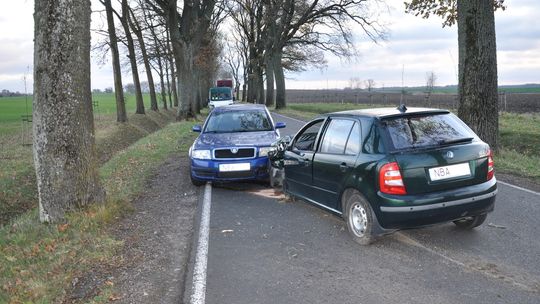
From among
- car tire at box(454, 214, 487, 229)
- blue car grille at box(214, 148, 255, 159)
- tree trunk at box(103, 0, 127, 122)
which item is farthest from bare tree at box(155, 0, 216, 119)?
car tire at box(454, 214, 487, 229)

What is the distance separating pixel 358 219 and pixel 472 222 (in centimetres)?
151

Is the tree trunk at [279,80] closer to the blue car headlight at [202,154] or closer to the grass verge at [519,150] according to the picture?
the grass verge at [519,150]

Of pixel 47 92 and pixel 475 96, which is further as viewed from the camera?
pixel 475 96

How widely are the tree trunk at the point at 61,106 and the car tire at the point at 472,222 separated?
17.0 ft

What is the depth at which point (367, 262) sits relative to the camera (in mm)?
5031

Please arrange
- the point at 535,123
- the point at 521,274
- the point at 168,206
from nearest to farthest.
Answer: the point at 521,274
the point at 168,206
the point at 535,123

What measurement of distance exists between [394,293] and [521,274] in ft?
4.45

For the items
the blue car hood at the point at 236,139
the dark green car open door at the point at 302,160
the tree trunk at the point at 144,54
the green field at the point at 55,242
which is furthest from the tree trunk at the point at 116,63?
the dark green car open door at the point at 302,160

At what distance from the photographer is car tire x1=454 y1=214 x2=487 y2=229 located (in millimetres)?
5818

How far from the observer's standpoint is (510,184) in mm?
8758

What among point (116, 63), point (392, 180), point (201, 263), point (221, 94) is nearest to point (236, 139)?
point (201, 263)

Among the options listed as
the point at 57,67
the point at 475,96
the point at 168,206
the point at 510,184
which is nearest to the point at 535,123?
the point at 475,96

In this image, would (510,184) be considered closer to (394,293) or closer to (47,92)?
(394,293)

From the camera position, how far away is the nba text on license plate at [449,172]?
5.14m
